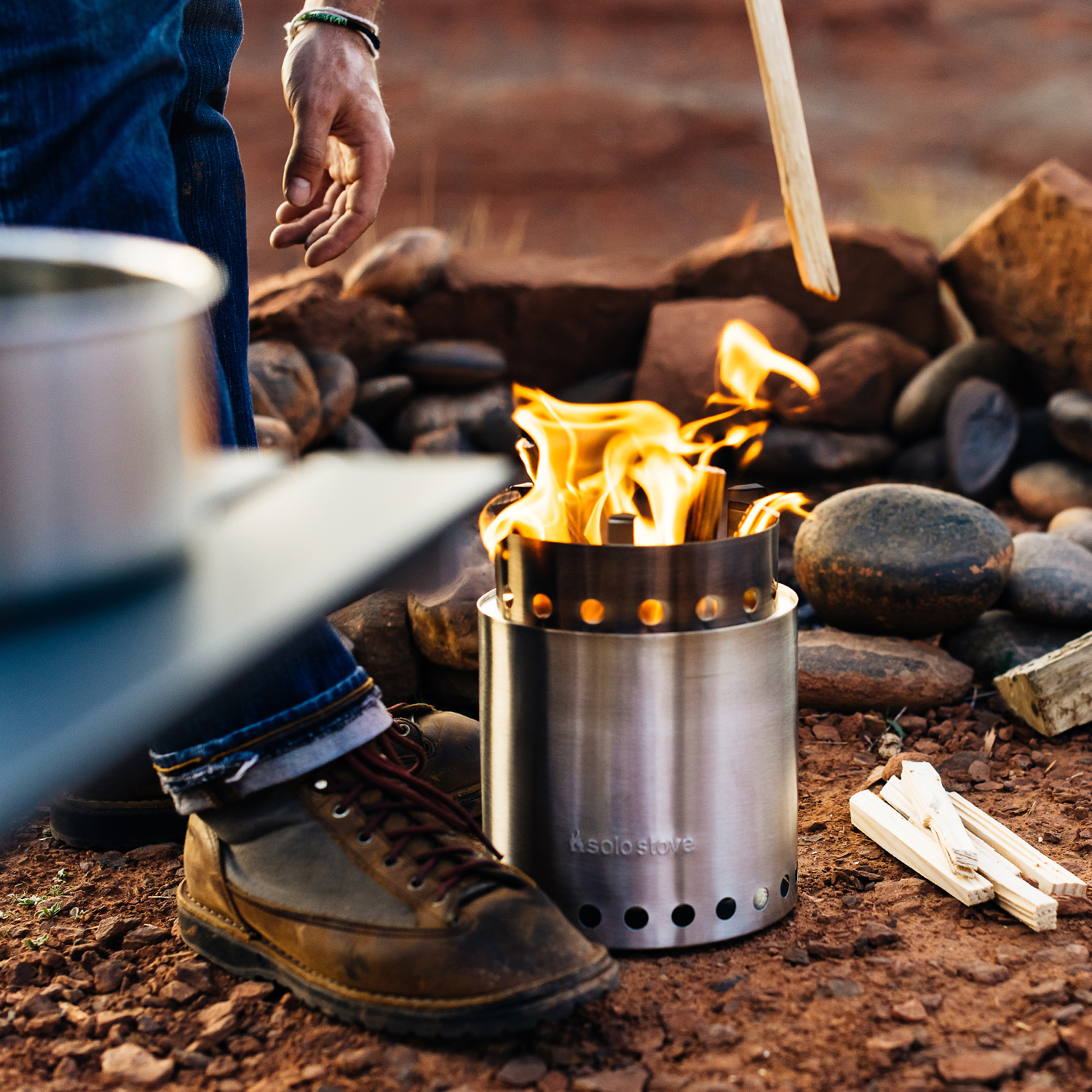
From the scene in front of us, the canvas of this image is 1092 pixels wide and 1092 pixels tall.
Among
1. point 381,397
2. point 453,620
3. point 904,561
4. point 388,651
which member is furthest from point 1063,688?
point 381,397

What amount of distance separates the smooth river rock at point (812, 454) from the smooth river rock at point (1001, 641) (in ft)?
7.04

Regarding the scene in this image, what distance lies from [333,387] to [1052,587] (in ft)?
9.53

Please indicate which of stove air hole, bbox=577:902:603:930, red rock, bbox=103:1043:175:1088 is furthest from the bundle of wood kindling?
red rock, bbox=103:1043:175:1088

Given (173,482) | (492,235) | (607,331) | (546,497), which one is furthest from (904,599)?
(492,235)

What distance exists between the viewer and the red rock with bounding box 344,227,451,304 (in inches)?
228

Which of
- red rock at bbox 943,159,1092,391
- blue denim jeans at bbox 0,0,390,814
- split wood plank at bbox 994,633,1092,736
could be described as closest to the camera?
blue denim jeans at bbox 0,0,390,814

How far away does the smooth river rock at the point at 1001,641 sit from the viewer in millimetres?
3277

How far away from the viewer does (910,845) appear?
2150 mm

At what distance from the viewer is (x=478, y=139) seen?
17750mm

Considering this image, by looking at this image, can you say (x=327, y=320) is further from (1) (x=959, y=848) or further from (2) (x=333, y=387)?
(1) (x=959, y=848)

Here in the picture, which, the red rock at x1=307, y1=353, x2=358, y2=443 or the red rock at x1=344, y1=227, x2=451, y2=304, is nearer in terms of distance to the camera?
the red rock at x1=307, y1=353, x2=358, y2=443

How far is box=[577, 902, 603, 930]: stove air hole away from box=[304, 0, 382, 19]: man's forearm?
1.65m

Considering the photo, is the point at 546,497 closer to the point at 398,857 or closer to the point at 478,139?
the point at 398,857

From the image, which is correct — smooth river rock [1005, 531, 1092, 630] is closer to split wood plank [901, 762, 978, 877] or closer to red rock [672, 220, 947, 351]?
split wood plank [901, 762, 978, 877]
